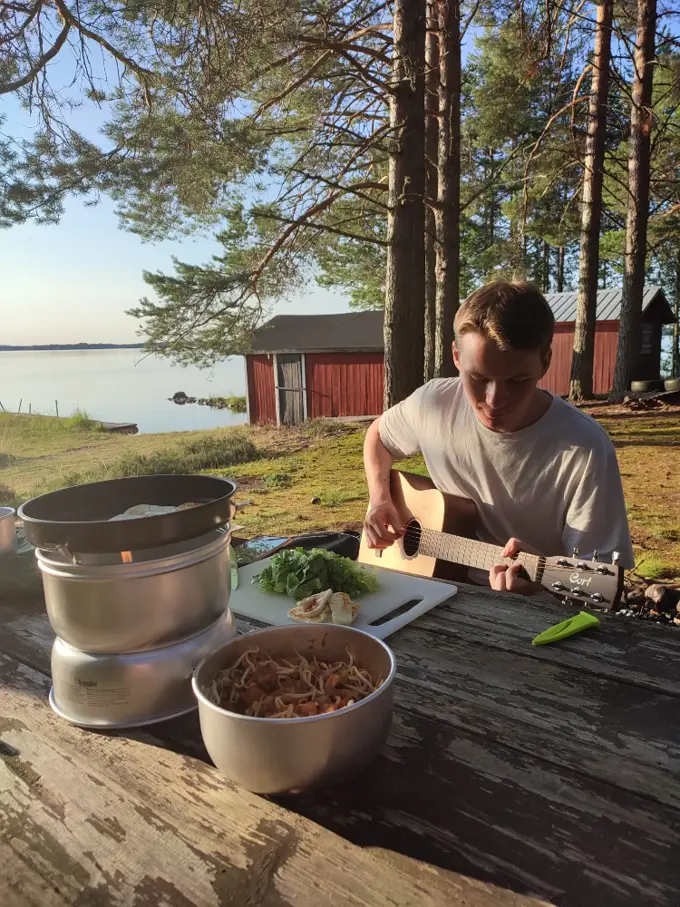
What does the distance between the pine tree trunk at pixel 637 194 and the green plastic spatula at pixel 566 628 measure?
36.8 feet

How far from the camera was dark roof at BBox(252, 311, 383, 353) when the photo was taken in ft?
67.8

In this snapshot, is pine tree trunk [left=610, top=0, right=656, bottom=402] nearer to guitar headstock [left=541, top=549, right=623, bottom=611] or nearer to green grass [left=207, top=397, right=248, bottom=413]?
guitar headstock [left=541, top=549, right=623, bottom=611]

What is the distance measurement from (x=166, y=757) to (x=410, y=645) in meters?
0.58

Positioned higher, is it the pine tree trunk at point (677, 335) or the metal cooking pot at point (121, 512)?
the pine tree trunk at point (677, 335)

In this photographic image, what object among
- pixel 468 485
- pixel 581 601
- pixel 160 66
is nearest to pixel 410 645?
pixel 581 601

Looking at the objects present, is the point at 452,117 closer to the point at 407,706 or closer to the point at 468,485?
the point at 468,485

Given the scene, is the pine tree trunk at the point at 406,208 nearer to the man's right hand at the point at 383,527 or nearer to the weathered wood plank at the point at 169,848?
the man's right hand at the point at 383,527

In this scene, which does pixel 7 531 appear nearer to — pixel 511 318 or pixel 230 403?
pixel 511 318

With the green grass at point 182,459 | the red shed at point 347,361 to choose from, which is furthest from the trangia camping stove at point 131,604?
the red shed at point 347,361

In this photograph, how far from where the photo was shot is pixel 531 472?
2.13 meters

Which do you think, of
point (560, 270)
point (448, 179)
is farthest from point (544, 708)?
point (560, 270)

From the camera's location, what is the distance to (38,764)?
982 mm

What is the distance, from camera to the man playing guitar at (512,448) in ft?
6.17

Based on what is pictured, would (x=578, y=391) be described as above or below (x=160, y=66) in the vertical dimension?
below
